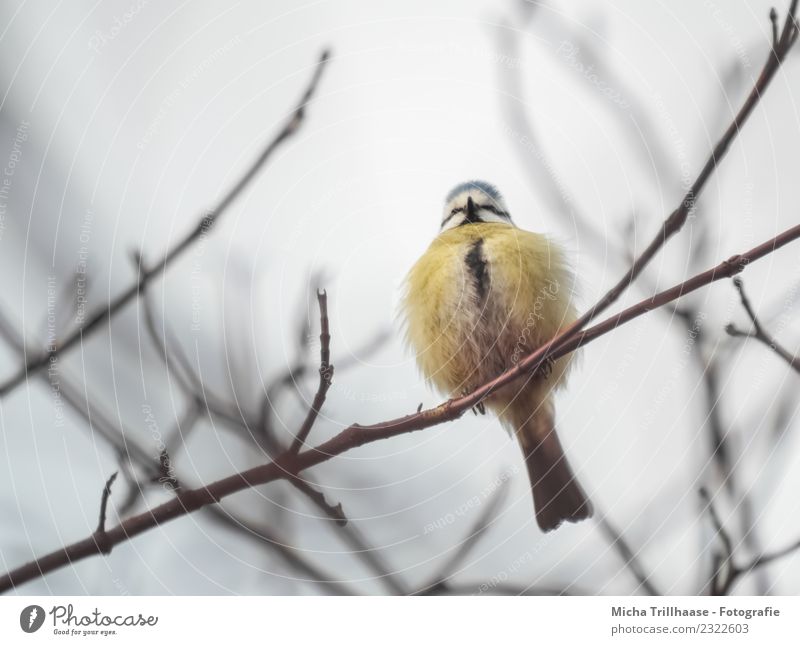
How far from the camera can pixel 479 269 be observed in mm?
985

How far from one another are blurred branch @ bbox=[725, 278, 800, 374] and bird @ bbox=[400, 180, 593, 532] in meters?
0.19

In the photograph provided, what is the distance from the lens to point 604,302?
31.5 inches

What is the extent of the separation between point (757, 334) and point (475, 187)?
0.38m

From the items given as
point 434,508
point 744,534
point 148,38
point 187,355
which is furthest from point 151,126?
point 744,534

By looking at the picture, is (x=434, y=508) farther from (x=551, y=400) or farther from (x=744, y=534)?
(x=744, y=534)

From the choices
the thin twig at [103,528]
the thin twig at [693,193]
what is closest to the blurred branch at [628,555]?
the thin twig at [693,193]

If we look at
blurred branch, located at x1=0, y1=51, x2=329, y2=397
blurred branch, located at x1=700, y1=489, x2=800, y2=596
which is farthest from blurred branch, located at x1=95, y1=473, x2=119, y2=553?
blurred branch, located at x1=700, y1=489, x2=800, y2=596

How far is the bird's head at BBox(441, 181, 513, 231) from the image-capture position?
0.95 m

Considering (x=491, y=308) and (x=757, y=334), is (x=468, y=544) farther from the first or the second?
(x=757, y=334)

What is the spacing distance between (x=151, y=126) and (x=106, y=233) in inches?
5.7

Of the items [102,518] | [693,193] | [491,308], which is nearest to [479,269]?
[491,308]

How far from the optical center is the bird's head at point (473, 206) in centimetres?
95

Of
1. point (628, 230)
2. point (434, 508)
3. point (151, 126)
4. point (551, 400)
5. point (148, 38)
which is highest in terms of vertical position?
point (148, 38)

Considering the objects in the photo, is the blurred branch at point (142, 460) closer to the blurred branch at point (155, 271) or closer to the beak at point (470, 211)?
the blurred branch at point (155, 271)
